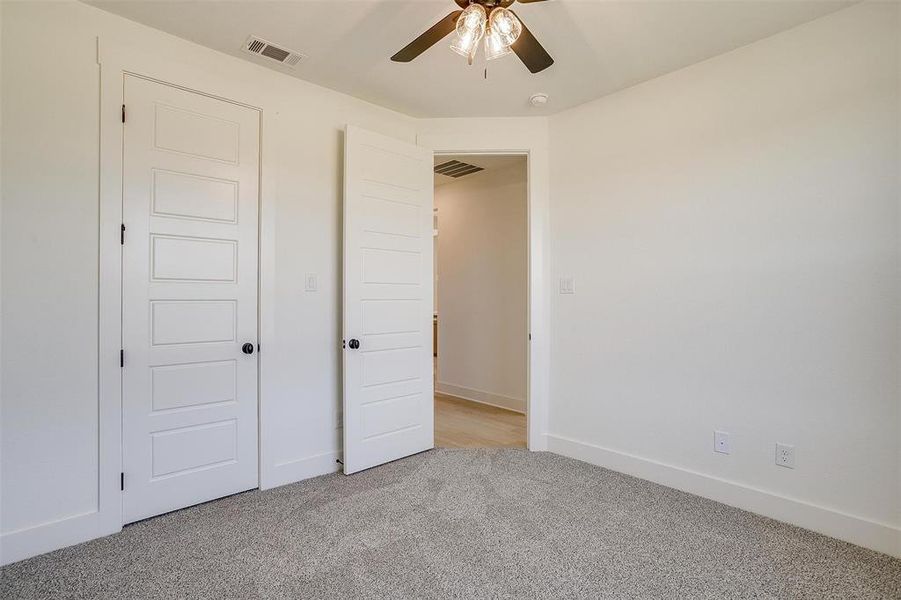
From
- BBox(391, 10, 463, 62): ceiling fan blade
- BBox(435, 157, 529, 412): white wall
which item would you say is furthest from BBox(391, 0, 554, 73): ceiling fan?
BBox(435, 157, 529, 412): white wall

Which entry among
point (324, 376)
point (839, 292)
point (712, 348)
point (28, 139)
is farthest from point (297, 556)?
point (839, 292)

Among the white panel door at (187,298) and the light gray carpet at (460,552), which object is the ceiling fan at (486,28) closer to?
the white panel door at (187,298)

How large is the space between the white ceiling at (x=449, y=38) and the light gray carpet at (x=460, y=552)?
2.55 metres

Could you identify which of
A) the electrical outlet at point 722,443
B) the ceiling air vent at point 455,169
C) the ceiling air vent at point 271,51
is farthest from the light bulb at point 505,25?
the ceiling air vent at point 455,169

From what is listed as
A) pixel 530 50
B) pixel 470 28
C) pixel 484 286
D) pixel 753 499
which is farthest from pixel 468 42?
pixel 484 286

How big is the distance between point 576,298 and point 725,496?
151cm

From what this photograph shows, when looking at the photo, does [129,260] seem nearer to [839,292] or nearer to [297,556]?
[297,556]

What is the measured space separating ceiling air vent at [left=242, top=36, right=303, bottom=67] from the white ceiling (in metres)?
0.05

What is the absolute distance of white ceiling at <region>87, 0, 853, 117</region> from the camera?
215 centimetres

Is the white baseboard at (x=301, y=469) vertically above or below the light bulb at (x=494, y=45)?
below

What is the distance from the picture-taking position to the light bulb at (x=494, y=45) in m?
1.79

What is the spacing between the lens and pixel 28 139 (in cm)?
201

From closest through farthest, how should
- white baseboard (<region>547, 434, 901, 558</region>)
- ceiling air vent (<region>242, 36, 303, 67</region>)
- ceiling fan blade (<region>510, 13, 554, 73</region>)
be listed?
ceiling fan blade (<region>510, 13, 554, 73</region>), white baseboard (<region>547, 434, 901, 558</region>), ceiling air vent (<region>242, 36, 303, 67</region>)

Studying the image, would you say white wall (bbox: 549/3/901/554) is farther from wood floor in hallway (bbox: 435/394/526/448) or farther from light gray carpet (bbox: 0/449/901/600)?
wood floor in hallway (bbox: 435/394/526/448)
